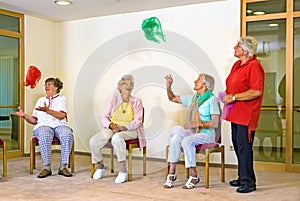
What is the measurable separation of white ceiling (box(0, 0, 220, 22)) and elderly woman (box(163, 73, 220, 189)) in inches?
59.8

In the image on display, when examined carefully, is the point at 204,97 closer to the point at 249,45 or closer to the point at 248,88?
the point at 248,88

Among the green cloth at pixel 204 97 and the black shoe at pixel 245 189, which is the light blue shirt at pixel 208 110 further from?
the black shoe at pixel 245 189

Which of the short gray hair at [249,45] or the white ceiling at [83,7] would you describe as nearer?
the short gray hair at [249,45]

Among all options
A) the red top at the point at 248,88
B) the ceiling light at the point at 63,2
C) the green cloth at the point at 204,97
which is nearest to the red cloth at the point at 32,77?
the ceiling light at the point at 63,2

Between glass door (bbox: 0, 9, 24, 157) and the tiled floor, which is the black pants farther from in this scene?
glass door (bbox: 0, 9, 24, 157)

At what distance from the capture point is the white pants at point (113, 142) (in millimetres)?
3719

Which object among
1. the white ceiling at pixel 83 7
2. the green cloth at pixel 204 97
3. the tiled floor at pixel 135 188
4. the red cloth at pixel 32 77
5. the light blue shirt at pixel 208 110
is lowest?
the tiled floor at pixel 135 188

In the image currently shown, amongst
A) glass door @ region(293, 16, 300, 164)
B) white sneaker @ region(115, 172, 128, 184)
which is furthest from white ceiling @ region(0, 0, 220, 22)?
white sneaker @ region(115, 172, 128, 184)

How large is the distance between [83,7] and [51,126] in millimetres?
1739

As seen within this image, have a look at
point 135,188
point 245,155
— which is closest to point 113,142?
point 135,188

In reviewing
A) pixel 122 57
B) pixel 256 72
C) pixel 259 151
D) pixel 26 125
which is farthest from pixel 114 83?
pixel 256 72

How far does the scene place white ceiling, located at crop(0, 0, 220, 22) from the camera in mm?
4699

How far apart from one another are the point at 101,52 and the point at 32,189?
2670 millimetres

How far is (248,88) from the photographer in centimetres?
330
